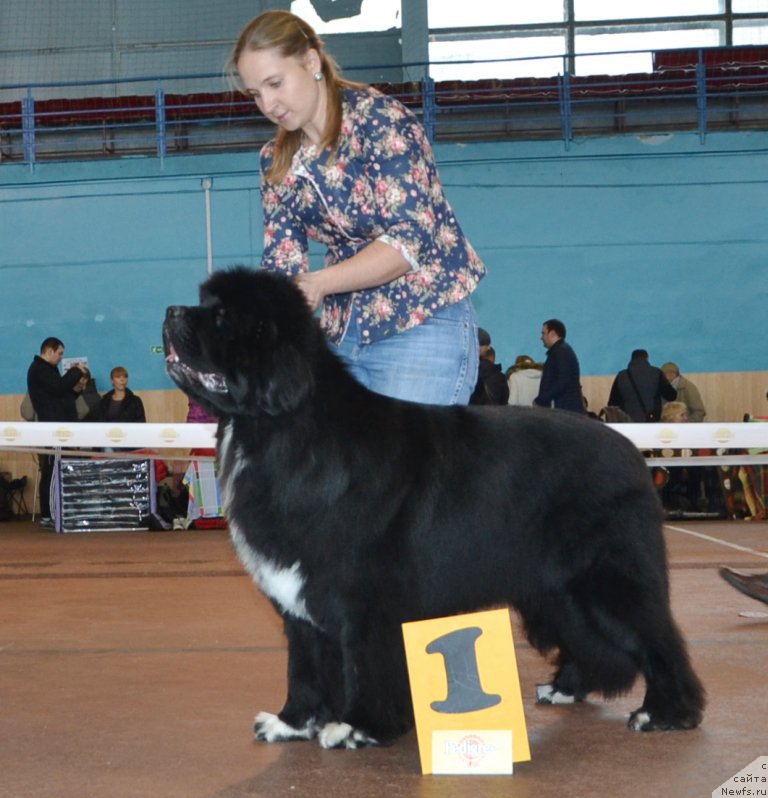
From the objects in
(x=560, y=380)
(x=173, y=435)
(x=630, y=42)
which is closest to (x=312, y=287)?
(x=173, y=435)

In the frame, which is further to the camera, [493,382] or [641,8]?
[641,8]

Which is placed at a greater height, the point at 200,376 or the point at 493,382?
the point at 200,376

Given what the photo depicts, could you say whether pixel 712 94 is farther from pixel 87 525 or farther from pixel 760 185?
pixel 87 525

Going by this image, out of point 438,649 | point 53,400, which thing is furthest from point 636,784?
point 53,400

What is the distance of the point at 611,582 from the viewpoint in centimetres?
290

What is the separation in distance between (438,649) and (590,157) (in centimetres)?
1212

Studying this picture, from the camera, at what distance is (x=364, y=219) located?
9.87 feet

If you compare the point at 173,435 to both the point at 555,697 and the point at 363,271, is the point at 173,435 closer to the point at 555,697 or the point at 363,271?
the point at 555,697

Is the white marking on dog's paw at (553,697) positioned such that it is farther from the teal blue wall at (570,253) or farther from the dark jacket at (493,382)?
the teal blue wall at (570,253)

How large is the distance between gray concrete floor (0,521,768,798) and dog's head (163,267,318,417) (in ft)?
2.77

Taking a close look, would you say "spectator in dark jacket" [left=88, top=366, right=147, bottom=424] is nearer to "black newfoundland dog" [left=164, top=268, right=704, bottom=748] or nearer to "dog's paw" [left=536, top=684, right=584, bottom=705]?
"dog's paw" [left=536, top=684, right=584, bottom=705]

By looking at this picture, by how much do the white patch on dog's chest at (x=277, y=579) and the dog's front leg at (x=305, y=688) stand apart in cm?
7

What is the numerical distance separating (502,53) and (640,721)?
1395 centimetres

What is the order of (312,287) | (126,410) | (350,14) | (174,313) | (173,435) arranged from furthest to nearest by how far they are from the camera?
(350,14)
(126,410)
(173,435)
(312,287)
(174,313)
